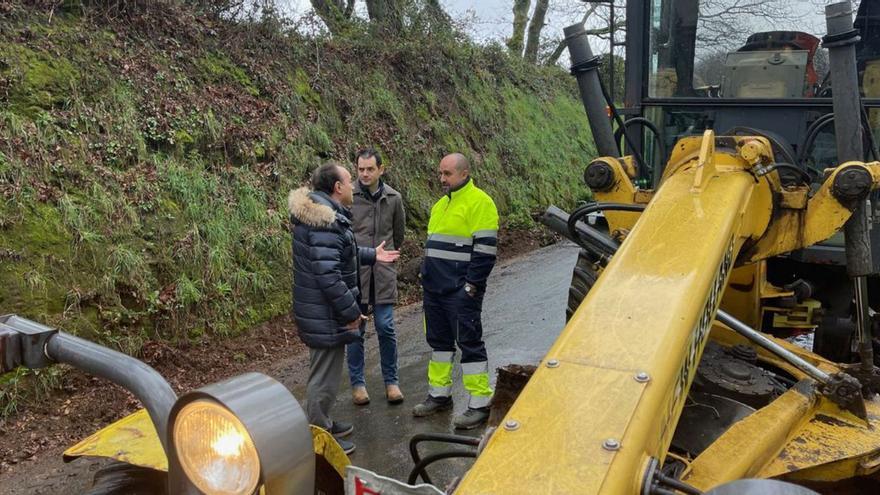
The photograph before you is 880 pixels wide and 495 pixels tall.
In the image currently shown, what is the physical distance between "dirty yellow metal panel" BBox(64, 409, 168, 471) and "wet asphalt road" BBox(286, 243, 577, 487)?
1963mm

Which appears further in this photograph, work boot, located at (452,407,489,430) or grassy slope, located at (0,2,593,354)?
grassy slope, located at (0,2,593,354)

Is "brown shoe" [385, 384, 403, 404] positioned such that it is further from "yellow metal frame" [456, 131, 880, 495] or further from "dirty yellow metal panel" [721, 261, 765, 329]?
"yellow metal frame" [456, 131, 880, 495]

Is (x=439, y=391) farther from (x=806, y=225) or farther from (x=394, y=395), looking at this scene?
(x=806, y=225)

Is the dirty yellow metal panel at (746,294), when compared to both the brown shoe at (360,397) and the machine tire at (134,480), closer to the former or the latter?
the brown shoe at (360,397)

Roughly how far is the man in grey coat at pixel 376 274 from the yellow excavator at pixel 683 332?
1.60 metres

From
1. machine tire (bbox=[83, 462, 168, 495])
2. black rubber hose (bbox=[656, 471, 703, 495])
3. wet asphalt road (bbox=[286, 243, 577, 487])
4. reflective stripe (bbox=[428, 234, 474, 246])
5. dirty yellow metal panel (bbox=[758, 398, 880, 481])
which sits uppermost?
reflective stripe (bbox=[428, 234, 474, 246])

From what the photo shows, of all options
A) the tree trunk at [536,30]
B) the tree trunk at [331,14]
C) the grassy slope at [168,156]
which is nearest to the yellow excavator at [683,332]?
the grassy slope at [168,156]

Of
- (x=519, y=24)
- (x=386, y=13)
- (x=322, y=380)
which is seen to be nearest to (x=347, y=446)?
(x=322, y=380)

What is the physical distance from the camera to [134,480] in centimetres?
248

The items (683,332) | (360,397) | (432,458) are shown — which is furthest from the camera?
(360,397)

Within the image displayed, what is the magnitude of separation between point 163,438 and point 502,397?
2.35 meters

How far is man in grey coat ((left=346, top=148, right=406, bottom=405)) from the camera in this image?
550 cm

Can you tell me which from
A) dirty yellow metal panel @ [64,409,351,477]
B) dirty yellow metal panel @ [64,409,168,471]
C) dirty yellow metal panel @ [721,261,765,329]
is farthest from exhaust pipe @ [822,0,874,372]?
dirty yellow metal panel @ [64,409,168,471]

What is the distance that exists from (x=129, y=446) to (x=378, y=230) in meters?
3.36
